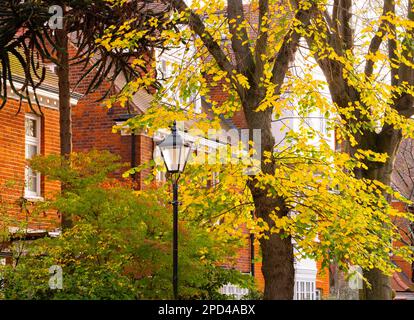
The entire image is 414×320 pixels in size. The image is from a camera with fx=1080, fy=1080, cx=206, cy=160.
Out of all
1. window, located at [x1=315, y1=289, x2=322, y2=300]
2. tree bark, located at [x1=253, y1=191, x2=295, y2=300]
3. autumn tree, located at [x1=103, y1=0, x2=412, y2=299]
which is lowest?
window, located at [x1=315, y1=289, x2=322, y2=300]

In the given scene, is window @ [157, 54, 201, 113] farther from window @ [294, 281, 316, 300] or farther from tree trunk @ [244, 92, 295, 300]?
window @ [294, 281, 316, 300]

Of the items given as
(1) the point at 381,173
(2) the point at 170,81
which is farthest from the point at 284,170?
(1) the point at 381,173

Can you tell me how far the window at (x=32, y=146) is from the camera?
29.8 metres

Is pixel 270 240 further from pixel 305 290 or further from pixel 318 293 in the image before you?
pixel 318 293

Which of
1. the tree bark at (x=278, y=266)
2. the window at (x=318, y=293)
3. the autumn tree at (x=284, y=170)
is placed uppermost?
the autumn tree at (x=284, y=170)

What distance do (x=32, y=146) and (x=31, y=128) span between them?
0.52m

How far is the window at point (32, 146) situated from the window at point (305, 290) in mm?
19311

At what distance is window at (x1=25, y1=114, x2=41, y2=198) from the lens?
97.9ft

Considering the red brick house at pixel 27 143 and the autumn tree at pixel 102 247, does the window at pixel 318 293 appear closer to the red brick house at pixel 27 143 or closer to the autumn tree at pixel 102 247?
the red brick house at pixel 27 143

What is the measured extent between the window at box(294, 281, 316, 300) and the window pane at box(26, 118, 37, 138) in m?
19.5

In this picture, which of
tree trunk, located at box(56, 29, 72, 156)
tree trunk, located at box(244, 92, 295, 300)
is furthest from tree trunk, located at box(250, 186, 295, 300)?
tree trunk, located at box(56, 29, 72, 156)

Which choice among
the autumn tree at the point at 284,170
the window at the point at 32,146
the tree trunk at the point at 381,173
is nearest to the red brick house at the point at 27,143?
the window at the point at 32,146

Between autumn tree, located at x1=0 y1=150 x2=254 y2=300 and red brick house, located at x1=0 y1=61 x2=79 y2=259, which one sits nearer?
autumn tree, located at x1=0 y1=150 x2=254 y2=300

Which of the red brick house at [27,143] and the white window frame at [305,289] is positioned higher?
the red brick house at [27,143]
